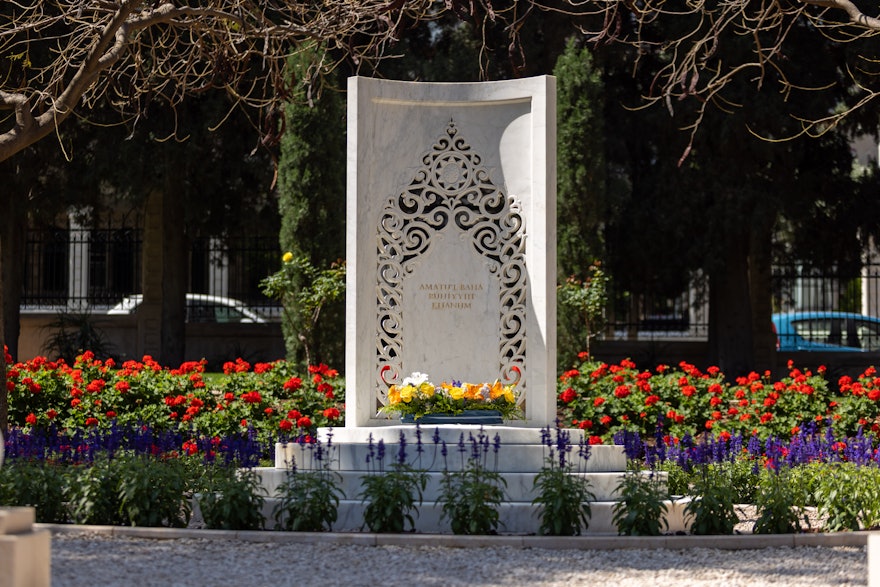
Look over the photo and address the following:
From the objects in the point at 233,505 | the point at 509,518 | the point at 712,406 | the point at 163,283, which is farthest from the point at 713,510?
the point at 163,283

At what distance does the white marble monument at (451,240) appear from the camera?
8.45 metres

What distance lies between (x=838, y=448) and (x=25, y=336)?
16.2 m

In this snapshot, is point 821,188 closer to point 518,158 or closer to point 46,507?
point 518,158

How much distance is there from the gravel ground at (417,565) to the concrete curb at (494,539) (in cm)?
6

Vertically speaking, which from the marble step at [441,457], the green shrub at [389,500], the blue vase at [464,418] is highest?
the blue vase at [464,418]

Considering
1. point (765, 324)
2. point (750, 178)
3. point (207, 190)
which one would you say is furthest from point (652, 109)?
point (207, 190)

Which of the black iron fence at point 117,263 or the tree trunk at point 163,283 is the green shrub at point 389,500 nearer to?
the tree trunk at point 163,283

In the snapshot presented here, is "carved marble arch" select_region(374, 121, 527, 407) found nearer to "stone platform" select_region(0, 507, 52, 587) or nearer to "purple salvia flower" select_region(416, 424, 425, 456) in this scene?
"purple salvia flower" select_region(416, 424, 425, 456)

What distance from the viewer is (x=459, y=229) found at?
8594 mm

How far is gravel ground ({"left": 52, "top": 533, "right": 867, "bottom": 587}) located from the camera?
5938mm

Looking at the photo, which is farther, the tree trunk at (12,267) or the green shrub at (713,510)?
the tree trunk at (12,267)

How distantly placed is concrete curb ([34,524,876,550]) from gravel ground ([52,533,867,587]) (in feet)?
0.19

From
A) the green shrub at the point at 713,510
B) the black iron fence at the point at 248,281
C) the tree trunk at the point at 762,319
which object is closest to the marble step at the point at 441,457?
the green shrub at the point at 713,510

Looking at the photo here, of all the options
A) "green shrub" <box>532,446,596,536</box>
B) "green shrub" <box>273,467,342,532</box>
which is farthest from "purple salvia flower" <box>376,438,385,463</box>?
"green shrub" <box>532,446,596,536</box>
